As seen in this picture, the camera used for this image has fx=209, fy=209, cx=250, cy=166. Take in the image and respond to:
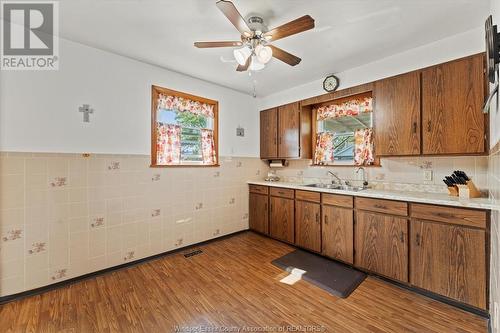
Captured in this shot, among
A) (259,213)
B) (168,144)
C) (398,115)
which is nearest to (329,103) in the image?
(398,115)

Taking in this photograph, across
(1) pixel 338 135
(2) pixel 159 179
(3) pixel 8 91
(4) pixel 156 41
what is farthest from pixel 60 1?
(1) pixel 338 135

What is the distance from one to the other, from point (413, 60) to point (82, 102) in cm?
353

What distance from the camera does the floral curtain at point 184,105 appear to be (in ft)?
9.28

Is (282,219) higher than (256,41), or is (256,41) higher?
(256,41)

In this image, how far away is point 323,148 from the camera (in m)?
3.32

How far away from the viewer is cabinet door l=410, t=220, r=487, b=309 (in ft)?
5.46

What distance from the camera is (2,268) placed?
1808mm

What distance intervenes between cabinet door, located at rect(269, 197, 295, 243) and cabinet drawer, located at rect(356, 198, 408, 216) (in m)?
0.96

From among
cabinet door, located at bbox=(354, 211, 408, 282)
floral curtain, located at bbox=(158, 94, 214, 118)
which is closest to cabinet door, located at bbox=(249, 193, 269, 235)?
cabinet door, located at bbox=(354, 211, 408, 282)

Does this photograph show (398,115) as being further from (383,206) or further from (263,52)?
(263,52)

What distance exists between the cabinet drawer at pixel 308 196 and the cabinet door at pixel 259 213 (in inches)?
25.0

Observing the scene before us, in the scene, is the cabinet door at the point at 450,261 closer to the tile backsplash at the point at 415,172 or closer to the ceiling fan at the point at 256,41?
the tile backsplash at the point at 415,172

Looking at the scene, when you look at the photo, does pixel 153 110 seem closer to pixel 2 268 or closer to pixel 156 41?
pixel 156 41

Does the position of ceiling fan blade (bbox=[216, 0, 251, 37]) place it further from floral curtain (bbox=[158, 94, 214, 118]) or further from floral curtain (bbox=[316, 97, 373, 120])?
floral curtain (bbox=[316, 97, 373, 120])
